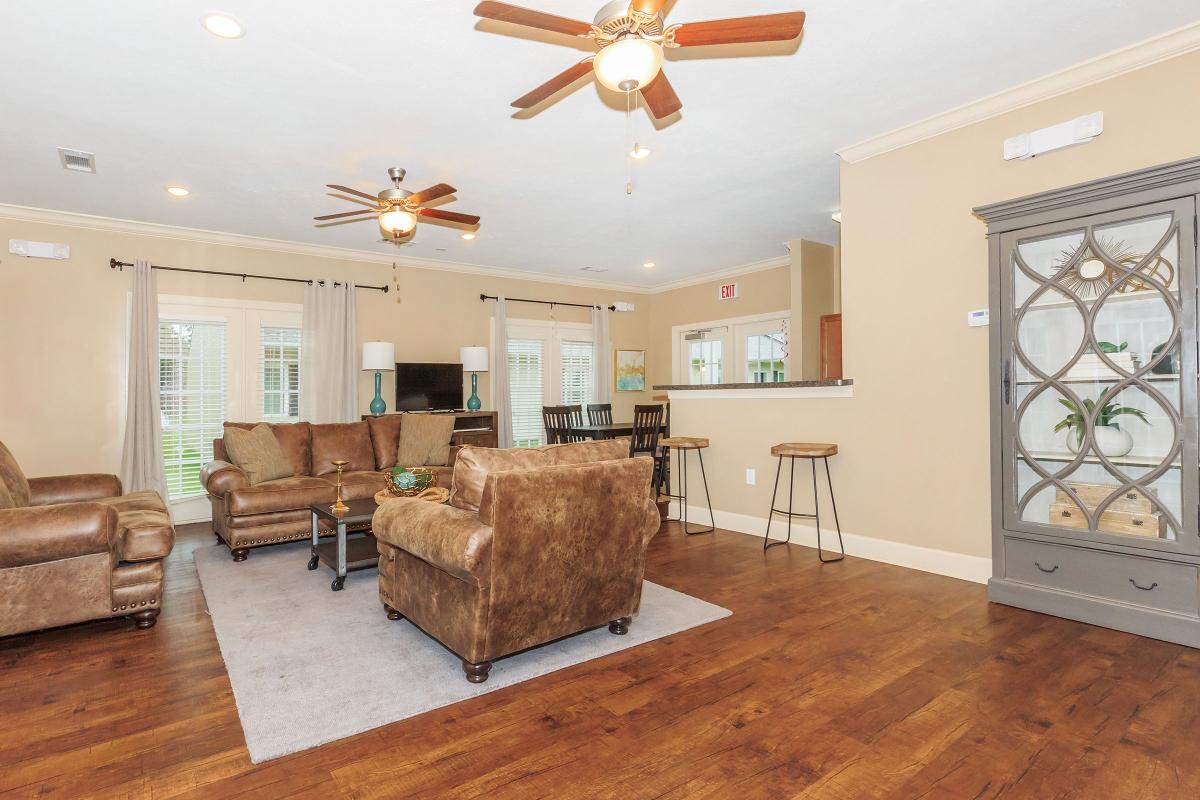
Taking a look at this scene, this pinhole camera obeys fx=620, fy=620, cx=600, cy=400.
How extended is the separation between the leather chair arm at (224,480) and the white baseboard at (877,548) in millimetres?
3695

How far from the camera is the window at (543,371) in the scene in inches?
320

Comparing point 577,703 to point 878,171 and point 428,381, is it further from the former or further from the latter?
point 428,381

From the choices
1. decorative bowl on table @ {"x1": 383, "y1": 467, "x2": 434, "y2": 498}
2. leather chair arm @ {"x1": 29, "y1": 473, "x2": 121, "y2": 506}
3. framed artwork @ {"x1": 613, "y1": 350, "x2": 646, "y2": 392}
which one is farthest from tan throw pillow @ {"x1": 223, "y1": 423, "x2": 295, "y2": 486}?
framed artwork @ {"x1": 613, "y1": 350, "x2": 646, "y2": 392}

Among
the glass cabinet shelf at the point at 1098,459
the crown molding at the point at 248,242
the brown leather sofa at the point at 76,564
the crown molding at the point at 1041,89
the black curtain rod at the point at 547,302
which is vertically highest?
the crown molding at the point at 1041,89

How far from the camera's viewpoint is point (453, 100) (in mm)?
3521

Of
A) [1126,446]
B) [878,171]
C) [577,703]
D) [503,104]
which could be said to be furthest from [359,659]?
[878,171]

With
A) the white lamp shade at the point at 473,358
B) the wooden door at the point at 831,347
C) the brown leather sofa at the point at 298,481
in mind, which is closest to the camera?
the brown leather sofa at the point at 298,481

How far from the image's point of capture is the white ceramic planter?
2945mm

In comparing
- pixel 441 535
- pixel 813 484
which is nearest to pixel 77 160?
pixel 441 535

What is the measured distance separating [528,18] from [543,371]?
20.7ft

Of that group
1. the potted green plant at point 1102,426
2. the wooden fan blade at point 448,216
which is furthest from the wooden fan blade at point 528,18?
the potted green plant at point 1102,426

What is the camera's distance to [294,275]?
652cm

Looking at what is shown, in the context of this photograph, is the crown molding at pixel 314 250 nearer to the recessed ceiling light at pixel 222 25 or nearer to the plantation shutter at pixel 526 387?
the plantation shutter at pixel 526 387

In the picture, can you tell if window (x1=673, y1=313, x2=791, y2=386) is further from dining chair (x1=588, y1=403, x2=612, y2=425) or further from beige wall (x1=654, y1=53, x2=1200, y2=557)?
beige wall (x1=654, y1=53, x2=1200, y2=557)
